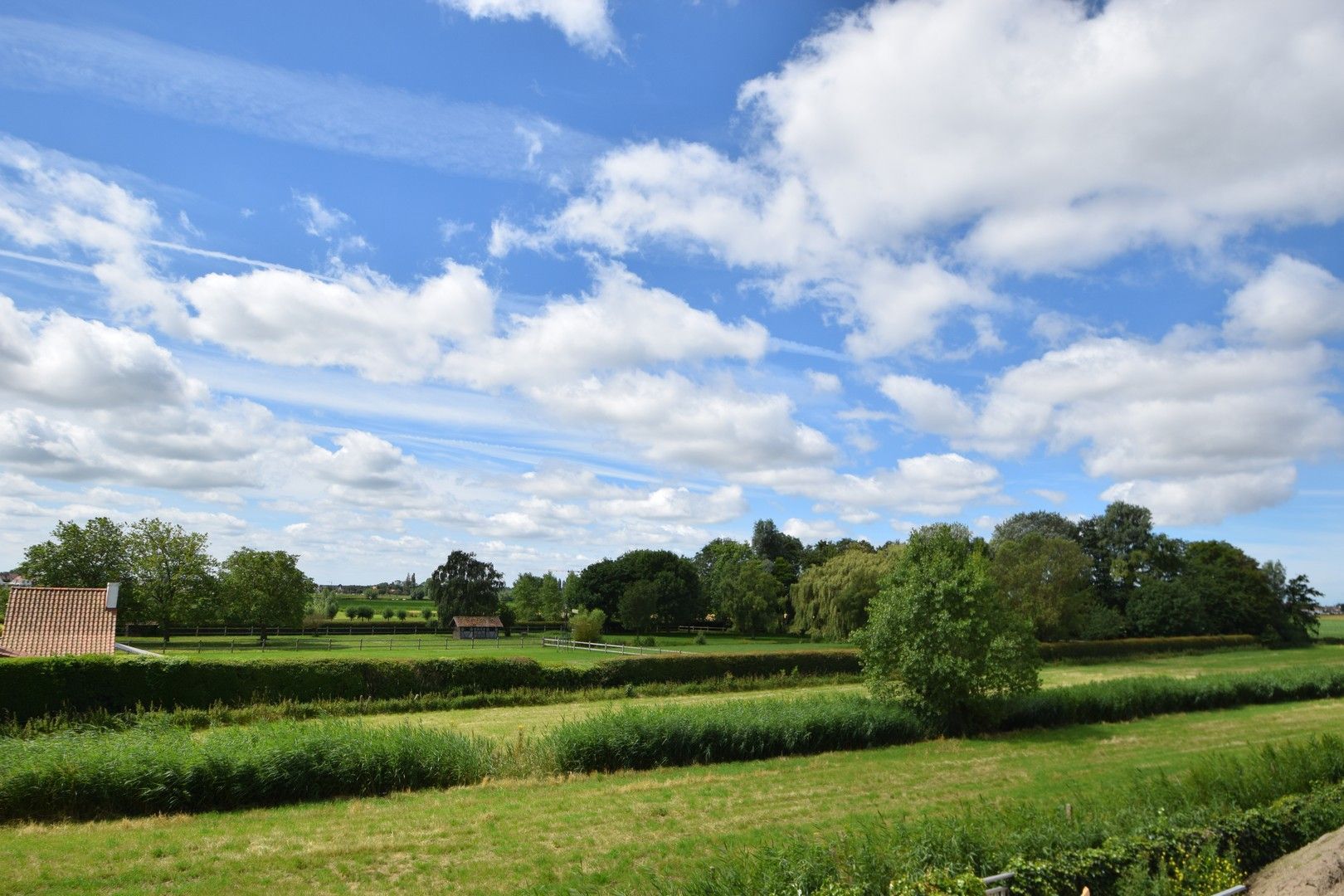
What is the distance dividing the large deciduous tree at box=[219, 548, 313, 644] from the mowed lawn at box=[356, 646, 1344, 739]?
40287mm

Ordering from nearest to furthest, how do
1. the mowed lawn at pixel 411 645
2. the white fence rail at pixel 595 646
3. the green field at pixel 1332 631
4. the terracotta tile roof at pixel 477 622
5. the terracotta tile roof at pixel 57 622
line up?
the terracotta tile roof at pixel 57 622
the mowed lawn at pixel 411 645
the white fence rail at pixel 595 646
the terracotta tile roof at pixel 477 622
the green field at pixel 1332 631

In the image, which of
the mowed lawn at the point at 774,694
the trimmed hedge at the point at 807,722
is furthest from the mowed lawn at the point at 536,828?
the mowed lawn at the point at 774,694

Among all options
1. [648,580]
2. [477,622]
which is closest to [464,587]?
[477,622]

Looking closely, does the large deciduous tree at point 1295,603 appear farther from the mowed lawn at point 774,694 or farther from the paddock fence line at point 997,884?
the paddock fence line at point 997,884

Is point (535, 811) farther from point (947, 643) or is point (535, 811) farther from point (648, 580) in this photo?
point (648, 580)

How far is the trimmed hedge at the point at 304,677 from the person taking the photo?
21875mm

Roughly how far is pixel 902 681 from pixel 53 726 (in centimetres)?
2341

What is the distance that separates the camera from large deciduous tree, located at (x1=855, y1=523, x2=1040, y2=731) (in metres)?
23.9

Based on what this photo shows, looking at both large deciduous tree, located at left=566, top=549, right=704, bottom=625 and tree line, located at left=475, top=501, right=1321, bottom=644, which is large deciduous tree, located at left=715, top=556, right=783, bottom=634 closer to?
tree line, located at left=475, top=501, right=1321, bottom=644

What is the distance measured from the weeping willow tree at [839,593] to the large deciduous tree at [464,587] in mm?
42172

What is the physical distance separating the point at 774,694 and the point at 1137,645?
121ft

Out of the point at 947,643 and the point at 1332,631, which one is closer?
the point at 947,643

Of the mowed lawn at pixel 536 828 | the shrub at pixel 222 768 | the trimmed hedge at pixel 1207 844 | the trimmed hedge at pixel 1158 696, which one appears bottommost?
the trimmed hedge at pixel 1158 696

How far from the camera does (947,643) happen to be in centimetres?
2394
